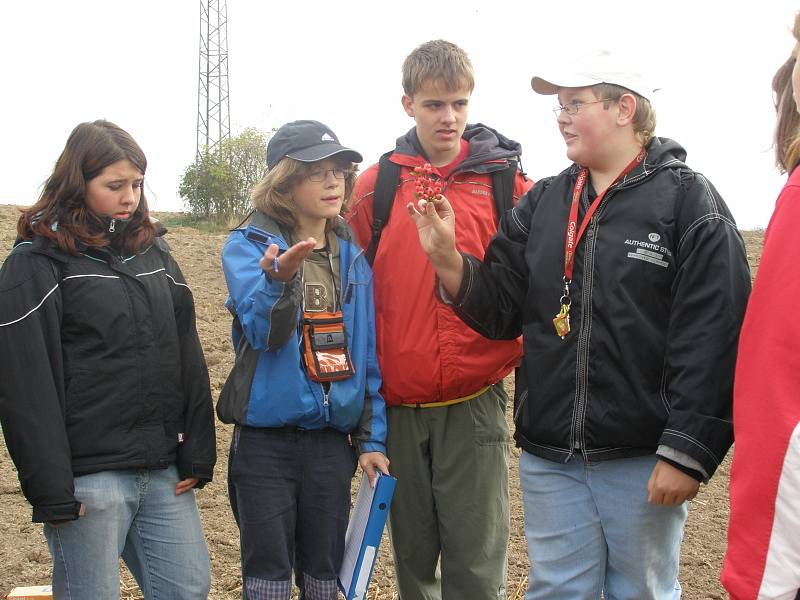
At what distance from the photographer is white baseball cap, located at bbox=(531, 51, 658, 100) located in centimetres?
294

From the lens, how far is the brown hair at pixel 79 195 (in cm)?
309

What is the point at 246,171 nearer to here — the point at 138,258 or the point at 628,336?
the point at 138,258

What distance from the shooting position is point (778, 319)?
1.98 m

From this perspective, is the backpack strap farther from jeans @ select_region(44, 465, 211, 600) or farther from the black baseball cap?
jeans @ select_region(44, 465, 211, 600)

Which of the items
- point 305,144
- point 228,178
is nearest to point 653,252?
point 305,144

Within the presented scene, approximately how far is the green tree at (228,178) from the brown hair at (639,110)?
11.4 m

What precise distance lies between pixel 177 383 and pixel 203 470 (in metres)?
0.34

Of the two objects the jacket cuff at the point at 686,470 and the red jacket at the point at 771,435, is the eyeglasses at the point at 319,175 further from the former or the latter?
the red jacket at the point at 771,435

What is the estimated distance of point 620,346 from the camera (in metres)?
2.80

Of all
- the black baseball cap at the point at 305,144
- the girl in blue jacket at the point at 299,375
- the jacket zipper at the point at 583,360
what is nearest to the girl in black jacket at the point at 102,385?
the girl in blue jacket at the point at 299,375

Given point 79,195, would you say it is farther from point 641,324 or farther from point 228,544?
point 228,544

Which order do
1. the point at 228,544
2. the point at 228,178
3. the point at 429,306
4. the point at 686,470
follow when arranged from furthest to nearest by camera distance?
1. the point at 228,178
2. the point at 228,544
3. the point at 429,306
4. the point at 686,470

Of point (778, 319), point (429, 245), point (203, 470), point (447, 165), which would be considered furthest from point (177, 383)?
point (778, 319)

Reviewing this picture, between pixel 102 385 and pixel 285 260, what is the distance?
761 millimetres
